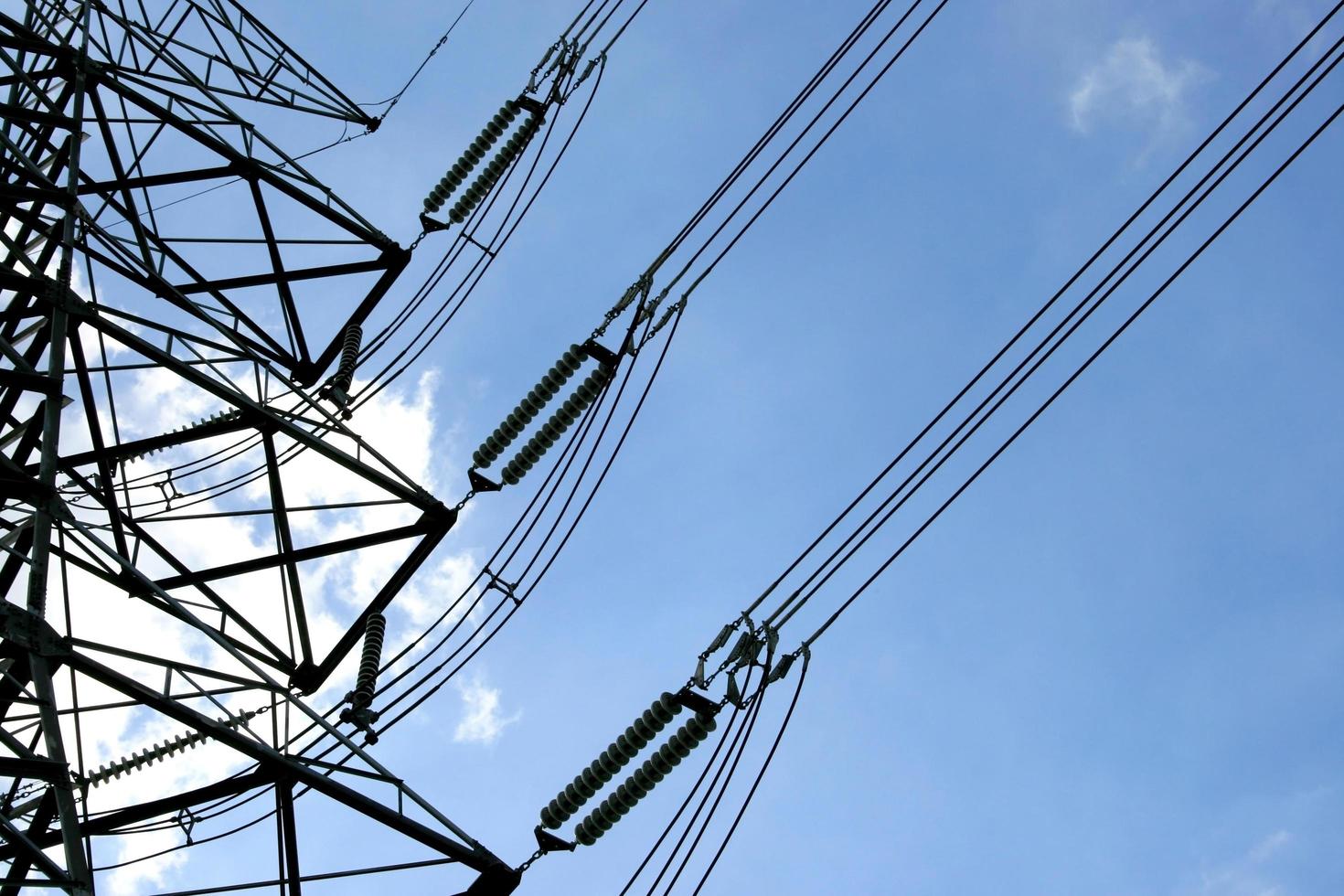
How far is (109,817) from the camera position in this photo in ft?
30.5

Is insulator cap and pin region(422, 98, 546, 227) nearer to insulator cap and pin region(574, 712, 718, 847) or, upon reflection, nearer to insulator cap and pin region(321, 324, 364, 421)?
insulator cap and pin region(321, 324, 364, 421)

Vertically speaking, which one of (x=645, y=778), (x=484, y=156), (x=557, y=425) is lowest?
(x=645, y=778)

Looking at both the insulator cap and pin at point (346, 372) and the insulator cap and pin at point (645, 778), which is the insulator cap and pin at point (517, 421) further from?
the insulator cap and pin at point (645, 778)

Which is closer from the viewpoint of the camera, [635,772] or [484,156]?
[635,772]

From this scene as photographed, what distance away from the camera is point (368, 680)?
33.6 feet

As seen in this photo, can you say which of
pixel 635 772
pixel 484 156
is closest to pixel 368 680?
pixel 635 772

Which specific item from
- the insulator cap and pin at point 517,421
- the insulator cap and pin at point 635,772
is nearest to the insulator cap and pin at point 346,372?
the insulator cap and pin at point 517,421

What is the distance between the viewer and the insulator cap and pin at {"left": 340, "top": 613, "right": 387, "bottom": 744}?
10.0 m

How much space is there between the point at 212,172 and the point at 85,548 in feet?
17.3

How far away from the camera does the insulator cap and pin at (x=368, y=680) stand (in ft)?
32.8

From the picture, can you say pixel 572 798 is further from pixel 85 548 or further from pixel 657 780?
pixel 85 548

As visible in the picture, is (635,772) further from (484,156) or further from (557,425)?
(484,156)

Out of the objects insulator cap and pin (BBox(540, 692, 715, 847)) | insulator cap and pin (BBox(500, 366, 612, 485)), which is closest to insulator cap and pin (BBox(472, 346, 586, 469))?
insulator cap and pin (BBox(500, 366, 612, 485))

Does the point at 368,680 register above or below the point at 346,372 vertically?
below
